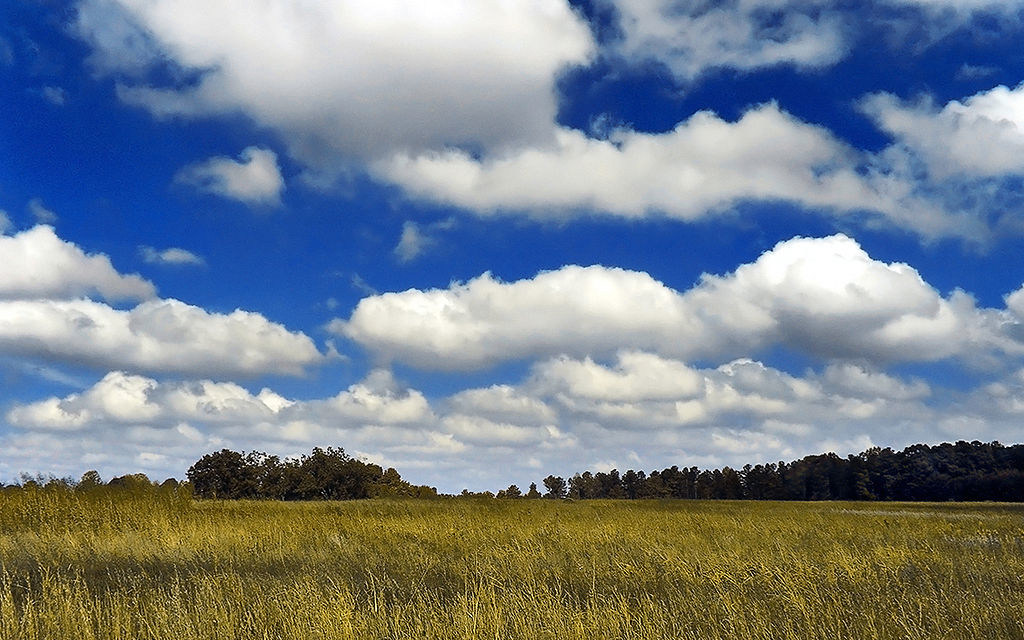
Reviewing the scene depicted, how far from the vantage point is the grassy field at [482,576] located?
7707 mm

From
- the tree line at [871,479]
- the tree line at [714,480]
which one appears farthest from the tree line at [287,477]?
the tree line at [871,479]

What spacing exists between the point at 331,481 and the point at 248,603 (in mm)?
53254

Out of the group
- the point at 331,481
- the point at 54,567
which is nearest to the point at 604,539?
the point at 54,567

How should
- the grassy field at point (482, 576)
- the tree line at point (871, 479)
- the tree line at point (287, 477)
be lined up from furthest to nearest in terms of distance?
the tree line at point (871, 479) < the tree line at point (287, 477) < the grassy field at point (482, 576)

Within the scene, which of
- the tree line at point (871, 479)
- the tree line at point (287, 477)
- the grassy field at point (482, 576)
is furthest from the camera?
the tree line at point (871, 479)

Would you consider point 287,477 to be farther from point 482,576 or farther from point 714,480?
point 714,480

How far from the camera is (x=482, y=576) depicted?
1109 cm

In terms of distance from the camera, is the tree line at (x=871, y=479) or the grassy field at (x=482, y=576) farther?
the tree line at (x=871, y=479)

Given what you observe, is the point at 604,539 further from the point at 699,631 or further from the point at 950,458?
the point at 950,458

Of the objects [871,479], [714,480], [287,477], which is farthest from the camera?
[714,480]

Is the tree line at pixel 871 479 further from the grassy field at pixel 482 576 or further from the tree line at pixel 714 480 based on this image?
the grassy field at pixel 482 576

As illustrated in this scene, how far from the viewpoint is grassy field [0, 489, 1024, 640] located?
7.71 metres

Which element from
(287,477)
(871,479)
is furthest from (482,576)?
(871,479)

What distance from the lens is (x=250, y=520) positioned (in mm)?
20453
